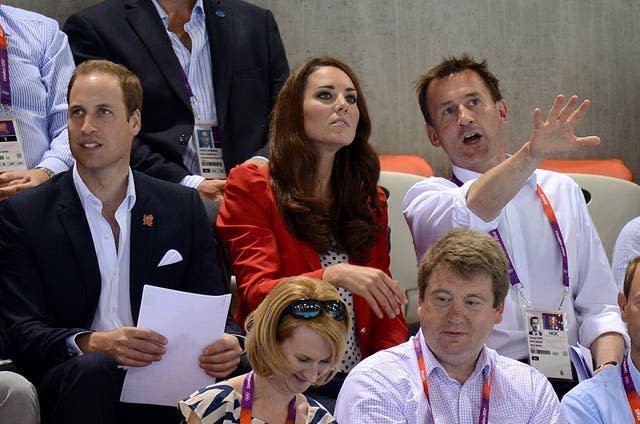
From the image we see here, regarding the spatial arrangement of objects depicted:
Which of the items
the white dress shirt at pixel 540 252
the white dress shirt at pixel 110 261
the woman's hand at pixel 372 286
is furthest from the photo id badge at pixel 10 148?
the white dress shirt at pixel 540 252

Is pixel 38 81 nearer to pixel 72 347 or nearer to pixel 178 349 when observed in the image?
pixel 72 347

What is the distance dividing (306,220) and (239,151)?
66 centimetres

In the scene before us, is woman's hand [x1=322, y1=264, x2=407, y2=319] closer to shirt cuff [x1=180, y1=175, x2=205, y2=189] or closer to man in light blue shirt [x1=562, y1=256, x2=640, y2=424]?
man in light blue shirt [x1=562, y1=256, x2=640, y2=424]

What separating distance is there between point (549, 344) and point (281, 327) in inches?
45.0

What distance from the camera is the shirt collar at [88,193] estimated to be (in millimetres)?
3248

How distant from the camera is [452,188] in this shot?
147 inches

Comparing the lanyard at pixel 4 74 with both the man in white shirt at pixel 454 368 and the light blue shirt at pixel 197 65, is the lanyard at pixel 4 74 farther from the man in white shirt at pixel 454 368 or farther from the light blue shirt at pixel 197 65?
the man in white shirt at pixel 454 368

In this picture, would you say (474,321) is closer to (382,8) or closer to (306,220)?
(306,220)

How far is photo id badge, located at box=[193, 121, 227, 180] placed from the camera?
159 inches

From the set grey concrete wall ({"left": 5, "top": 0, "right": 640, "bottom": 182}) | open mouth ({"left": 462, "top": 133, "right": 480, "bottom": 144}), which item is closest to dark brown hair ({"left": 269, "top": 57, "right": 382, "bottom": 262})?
open mouth ({"left": 462, "top": 133, "right": 480, "bottom": 144})

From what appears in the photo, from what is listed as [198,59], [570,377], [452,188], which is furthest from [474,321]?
[198,59]

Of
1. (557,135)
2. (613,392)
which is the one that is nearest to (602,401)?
(613,392)

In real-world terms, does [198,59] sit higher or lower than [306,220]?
higher

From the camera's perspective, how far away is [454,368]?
117 inches
